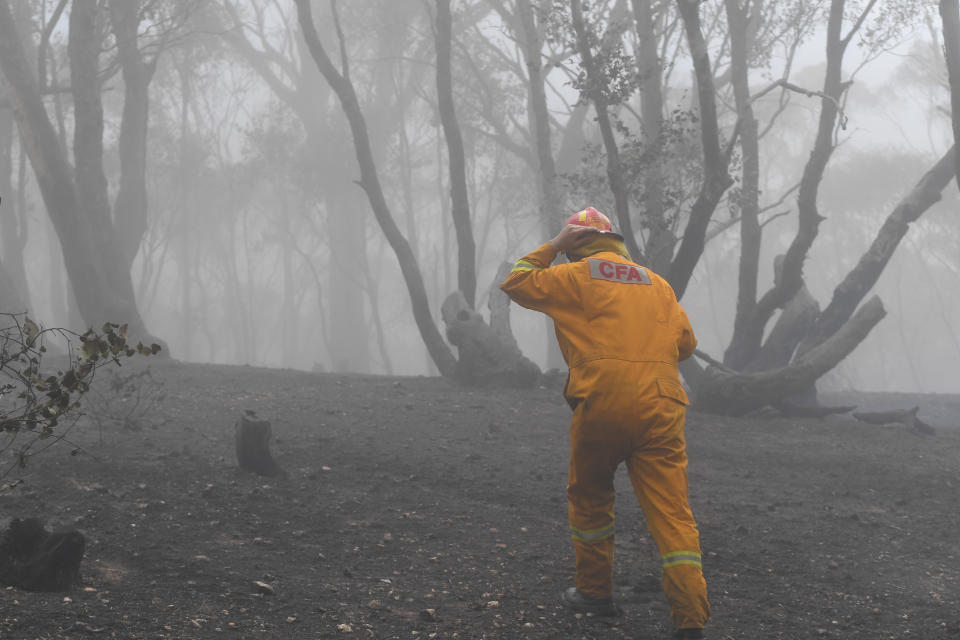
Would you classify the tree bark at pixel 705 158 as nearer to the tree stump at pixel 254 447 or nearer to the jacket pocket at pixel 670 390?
the tree stump at pixel 254 447

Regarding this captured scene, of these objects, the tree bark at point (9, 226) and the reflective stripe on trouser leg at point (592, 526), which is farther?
the tree bark at point (9, 226)

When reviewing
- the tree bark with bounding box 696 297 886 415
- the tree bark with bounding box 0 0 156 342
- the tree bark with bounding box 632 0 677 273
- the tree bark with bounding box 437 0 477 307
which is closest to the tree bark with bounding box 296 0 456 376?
the tree bark with bounding box 437 0 477 307

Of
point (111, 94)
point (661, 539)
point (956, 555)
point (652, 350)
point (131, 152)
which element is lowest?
point (956, 555)

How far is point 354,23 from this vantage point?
27.6 m

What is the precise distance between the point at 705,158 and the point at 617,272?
5225mm

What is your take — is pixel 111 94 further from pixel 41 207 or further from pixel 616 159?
pixel 616 159

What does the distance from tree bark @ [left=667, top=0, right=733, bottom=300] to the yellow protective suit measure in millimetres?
4709

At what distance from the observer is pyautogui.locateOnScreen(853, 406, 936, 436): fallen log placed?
420 inches

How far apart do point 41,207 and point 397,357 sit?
26.6 metres

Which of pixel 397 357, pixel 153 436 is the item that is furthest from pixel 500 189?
pixel 397 357

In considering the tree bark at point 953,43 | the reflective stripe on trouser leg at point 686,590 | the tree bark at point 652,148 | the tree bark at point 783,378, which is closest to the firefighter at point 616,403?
the reflective stripe on trouser leg at point 686,590

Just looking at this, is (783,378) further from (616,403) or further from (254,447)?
(616,403)

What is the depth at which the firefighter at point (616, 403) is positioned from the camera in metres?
3.89

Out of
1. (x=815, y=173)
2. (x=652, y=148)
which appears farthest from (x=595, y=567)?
(x=815, y=173)
